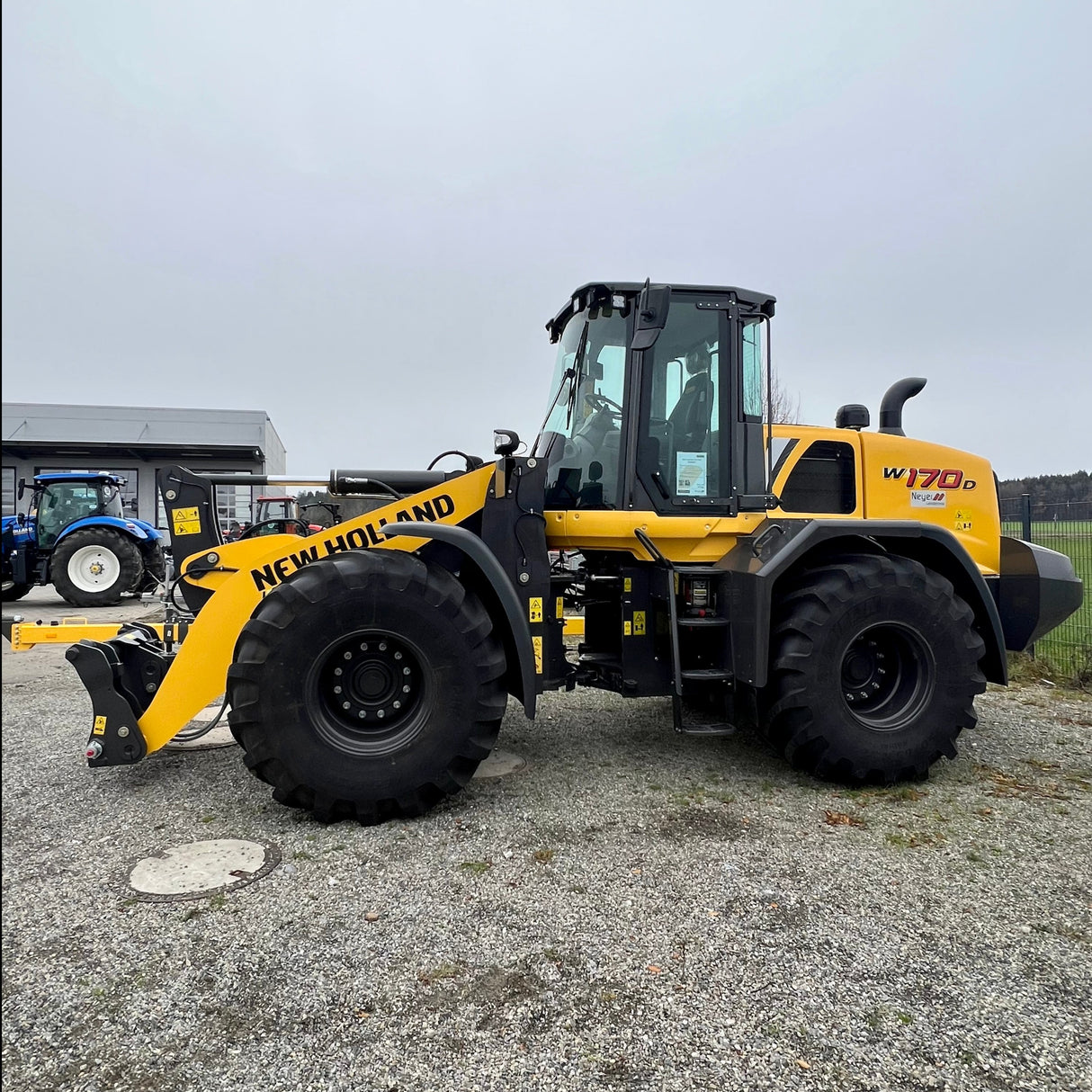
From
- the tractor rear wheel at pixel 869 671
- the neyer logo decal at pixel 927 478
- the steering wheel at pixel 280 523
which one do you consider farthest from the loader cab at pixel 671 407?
the steering wheel at pixel 280 523

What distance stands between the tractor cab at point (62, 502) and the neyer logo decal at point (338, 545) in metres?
11.8

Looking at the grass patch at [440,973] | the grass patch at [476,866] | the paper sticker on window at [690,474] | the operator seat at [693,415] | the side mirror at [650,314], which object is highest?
the side mirror at [650,314]

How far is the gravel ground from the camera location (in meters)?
2.06

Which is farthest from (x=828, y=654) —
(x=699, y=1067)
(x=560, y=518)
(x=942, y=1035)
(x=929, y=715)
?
(x=699, y=1067)

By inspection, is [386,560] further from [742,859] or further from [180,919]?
[742,859]

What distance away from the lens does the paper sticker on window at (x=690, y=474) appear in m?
4.31

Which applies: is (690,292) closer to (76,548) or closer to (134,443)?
(76,548)

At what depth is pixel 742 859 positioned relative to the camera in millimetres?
3168

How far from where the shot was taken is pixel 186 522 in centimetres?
425

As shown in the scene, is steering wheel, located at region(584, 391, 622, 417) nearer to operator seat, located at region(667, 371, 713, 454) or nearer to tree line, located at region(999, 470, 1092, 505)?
operator seat, located at region(667, 371, 713, 454)

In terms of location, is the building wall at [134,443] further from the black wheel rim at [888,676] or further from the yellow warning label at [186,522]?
the black wheel rim at [888,676]

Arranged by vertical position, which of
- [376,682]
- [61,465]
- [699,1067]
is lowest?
[699,1067]

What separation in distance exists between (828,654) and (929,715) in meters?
0.72

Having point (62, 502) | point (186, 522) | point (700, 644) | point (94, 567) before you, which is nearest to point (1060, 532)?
point (700, 644)
